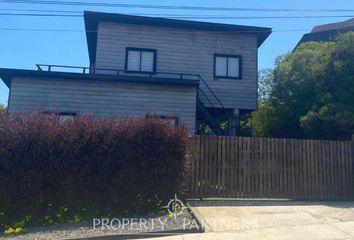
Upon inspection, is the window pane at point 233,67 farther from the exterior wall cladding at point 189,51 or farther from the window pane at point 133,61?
the window pane at point 133,61

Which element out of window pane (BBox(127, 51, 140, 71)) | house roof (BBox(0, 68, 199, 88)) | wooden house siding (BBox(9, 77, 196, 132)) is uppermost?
window pane (BBox(127, 51, 140, 71))

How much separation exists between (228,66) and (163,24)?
405 cm

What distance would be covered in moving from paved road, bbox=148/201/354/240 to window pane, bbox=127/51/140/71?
879 centimetres

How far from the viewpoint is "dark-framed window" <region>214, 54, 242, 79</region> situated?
15.9m

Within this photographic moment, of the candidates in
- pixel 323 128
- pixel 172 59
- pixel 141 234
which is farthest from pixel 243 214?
pixel 172 59

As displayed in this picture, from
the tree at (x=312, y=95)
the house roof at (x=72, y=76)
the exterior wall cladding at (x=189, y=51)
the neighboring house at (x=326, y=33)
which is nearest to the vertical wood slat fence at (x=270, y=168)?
the tree at (x=312, y=95)

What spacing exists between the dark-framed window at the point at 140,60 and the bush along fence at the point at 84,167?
26.9ft

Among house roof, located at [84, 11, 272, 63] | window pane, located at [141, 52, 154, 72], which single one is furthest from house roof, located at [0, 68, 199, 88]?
house roof, located at [84, 11, 272, 63]

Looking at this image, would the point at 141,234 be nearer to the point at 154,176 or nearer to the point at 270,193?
the point at 154,176

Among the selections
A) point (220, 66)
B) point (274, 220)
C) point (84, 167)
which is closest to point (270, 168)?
point (274, 220)

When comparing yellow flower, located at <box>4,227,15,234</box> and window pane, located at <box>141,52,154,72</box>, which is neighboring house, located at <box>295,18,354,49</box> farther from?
yellow flower, located at <box>4,227,15,234</box>

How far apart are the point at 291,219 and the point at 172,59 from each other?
35.1 feet

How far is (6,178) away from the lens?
643cm

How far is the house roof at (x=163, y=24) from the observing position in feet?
49.9
